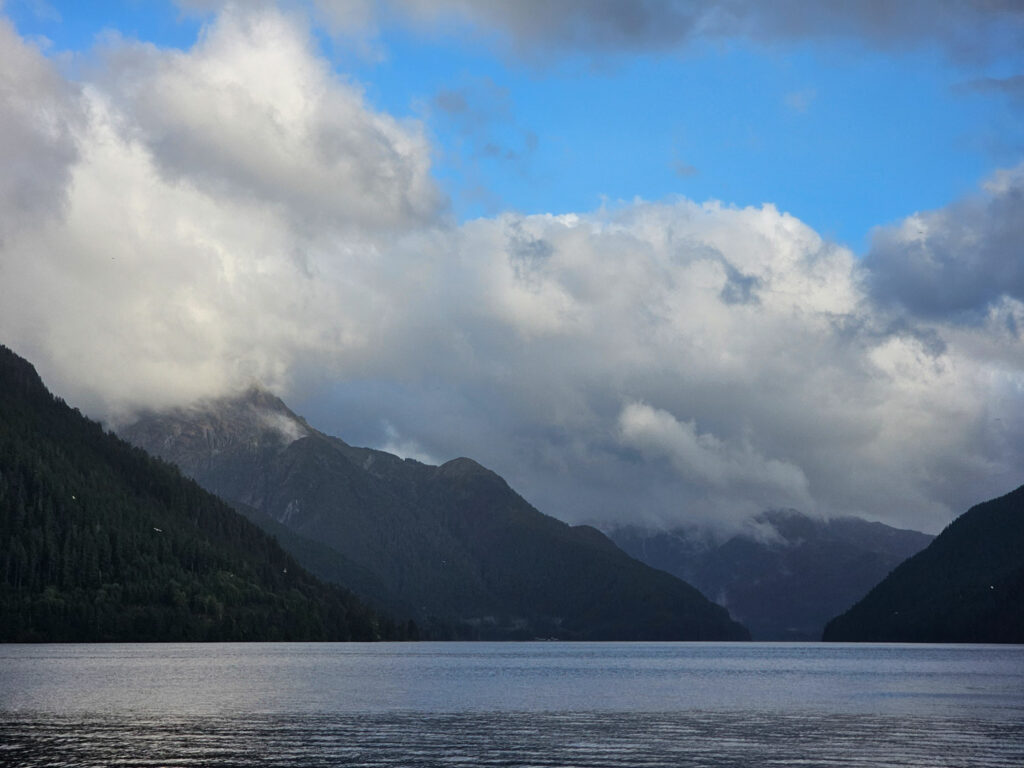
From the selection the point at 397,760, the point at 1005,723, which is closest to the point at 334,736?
the point at 397,760

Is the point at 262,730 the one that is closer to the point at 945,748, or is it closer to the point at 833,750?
the point at 833,750

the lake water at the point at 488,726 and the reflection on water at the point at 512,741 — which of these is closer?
the reflection on water at the point at 512,741

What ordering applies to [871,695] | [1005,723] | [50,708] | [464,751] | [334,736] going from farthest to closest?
[871,695] < [50,708] < [1005,723] < [334,736] < [464,751]

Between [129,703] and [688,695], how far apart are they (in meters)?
81.5

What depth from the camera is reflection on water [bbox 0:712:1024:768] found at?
95.6 meters

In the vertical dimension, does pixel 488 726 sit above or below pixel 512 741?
above

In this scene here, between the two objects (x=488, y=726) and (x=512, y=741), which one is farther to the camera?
(x=488, y=726)

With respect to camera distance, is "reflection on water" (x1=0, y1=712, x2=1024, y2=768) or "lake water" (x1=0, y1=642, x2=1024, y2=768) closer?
"reflection on water" (x1=0, y1=712, x2=1024, y2=768)

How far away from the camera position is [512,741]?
4336 inches

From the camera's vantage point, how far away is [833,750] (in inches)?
4085

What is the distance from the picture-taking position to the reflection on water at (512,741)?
314 feet

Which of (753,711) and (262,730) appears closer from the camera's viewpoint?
(262,730)

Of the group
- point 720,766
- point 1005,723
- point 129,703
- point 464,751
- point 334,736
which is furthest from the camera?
point 129,703

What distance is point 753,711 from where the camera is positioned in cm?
14725
